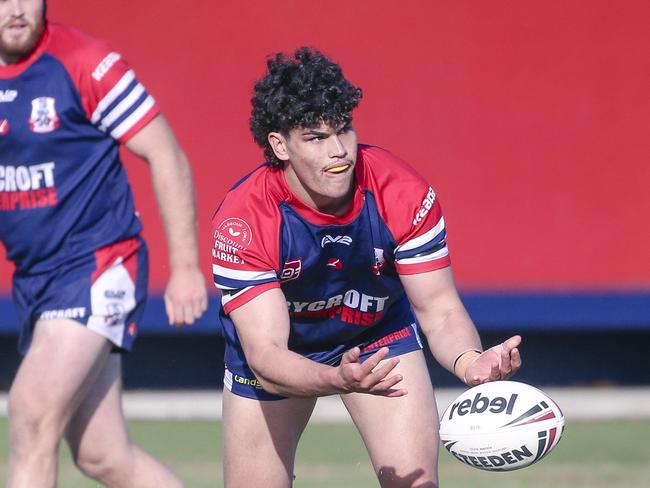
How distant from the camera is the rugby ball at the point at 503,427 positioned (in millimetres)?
4105

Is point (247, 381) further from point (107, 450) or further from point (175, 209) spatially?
point (175, 209)

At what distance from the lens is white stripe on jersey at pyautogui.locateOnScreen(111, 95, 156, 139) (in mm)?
4680

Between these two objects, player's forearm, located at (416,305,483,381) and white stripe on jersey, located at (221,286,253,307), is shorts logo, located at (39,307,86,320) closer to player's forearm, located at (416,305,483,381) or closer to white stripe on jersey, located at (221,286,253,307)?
white stripe on jersey, located at (221,286,253,307)

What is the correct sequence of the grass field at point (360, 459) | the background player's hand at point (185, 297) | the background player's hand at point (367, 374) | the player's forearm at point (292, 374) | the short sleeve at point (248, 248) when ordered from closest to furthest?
1. the background player's hand at point (367, 374)
2. the player's forearm at point (292, 374)
3. the short sleeve at point (248, 248)
4. the background player's hand at point (185, 297)
5. the grass field at point (360, 459)

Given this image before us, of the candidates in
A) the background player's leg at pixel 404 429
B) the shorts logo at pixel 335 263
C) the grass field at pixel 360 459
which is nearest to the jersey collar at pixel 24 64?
the shorts logo at pixel 335 263

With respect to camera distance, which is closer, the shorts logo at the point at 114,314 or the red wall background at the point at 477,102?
the shorts logo at the point at 114,314

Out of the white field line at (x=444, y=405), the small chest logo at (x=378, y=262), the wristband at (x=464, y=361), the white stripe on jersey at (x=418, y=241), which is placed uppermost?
the white stripe on jersey at (x=418, y=241)

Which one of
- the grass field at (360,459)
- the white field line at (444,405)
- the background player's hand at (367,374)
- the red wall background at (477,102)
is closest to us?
the background player's hand at (367,374)

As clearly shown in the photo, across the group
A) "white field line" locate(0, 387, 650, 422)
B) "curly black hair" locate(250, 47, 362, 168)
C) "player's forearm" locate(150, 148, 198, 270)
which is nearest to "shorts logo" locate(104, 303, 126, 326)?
"player's forearm" locate(150, 148, 198, 270)

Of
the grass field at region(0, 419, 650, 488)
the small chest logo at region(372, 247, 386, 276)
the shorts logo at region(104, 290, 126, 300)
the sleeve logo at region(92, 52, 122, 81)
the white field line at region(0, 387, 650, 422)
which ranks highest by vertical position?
the sleeve logo at region(92, 52, 122, 81)

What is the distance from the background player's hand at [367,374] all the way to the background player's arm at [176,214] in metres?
1.06

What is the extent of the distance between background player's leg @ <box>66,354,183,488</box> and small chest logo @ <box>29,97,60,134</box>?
105 centimetres

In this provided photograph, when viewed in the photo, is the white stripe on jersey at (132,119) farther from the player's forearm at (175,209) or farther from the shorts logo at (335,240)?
the shorts logo at (335,240)

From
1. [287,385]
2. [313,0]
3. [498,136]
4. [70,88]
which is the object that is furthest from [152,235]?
[287,385]
